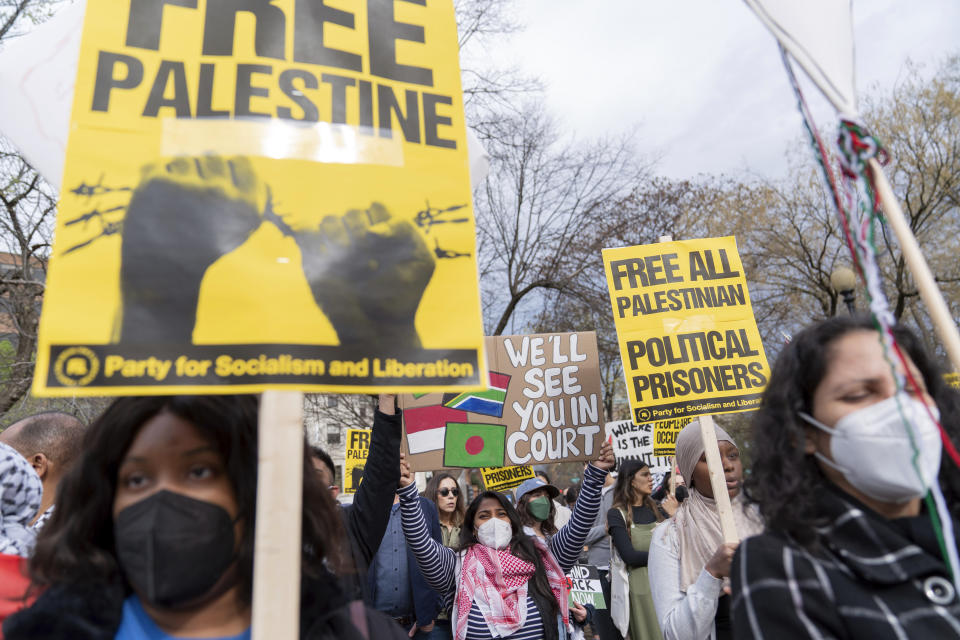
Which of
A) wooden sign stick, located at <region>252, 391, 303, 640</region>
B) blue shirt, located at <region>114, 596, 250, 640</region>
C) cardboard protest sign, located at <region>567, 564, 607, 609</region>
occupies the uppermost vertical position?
wooden sign stick, located at <region>252, 391, 303, 640</region>

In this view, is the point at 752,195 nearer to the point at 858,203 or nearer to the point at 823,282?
the point at 823,282

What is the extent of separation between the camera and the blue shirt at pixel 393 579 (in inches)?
186

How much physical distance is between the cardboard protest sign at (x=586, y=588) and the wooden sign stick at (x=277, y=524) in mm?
5592

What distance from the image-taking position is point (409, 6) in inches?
83.8

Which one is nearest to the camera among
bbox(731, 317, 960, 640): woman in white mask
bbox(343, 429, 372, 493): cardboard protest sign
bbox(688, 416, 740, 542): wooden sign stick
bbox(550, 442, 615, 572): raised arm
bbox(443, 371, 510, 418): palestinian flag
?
bbox(731, 317, 960, 640): woman in white mask

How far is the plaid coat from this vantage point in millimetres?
1498

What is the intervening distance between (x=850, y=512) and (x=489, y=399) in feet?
12.4

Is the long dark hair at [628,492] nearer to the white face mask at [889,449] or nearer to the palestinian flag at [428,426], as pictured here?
Answer: the palestinian flag at [428,426]

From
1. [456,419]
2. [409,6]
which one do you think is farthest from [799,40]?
[456,419]

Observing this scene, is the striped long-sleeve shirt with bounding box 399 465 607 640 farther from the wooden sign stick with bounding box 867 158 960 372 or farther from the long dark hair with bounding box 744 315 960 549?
the wooden sign stick with bounding box 867 158 960 372

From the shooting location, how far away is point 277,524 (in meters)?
1.46

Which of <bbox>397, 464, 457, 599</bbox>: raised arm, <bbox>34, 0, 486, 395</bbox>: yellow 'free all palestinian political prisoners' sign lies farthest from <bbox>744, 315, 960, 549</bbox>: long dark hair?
<bbox>397, 464, 457, 599</bbox>: raised arm

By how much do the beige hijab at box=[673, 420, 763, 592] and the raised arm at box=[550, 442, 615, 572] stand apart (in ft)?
2.02

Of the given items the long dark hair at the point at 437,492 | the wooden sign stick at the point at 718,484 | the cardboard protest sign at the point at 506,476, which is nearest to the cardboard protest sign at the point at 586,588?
the cardboard protest sign at the point at 506,476
